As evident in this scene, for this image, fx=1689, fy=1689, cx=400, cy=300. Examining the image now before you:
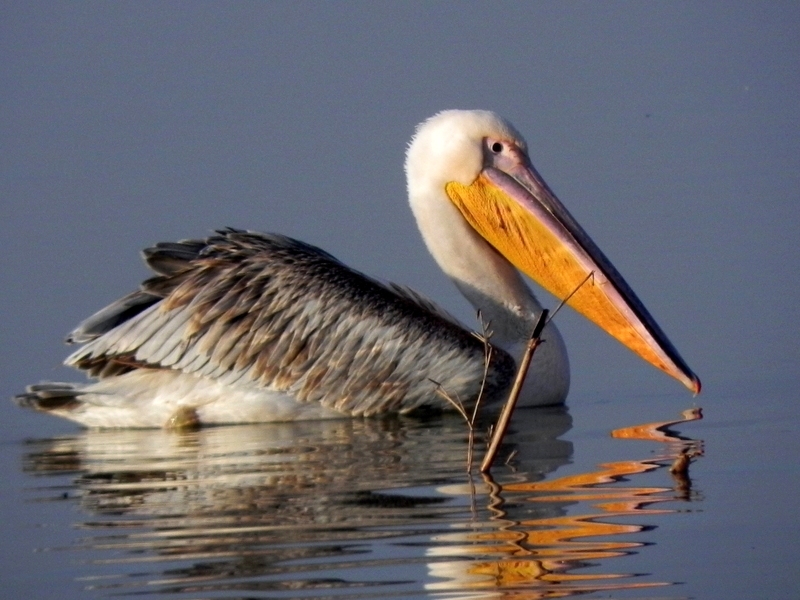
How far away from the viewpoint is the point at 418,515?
16.9 ft

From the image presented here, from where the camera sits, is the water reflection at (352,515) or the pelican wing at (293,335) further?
the pelican wing at (293,335)

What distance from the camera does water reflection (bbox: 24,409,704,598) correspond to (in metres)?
4.33

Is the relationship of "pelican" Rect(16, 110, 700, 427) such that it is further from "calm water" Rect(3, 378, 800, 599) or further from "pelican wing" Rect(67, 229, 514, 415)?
"calm water" Rect(3, 378, 800, 599)

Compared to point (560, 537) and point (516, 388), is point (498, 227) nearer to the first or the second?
→ point (516, 388)

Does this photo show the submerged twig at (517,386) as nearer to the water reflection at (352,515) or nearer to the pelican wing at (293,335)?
the water reflection at (352,515)

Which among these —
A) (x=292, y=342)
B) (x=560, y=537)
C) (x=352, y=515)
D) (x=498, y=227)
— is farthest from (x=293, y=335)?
(x=560, y=537)

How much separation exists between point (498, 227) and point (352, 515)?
401 cm

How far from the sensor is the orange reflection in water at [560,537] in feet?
13.7

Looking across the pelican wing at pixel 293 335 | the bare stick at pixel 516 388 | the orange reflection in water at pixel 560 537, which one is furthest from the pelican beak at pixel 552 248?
the bare stick at pixel 516 388

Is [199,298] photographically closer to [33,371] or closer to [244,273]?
[244,273]

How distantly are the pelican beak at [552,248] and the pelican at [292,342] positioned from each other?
0.01 m

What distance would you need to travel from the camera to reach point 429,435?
24.5ft

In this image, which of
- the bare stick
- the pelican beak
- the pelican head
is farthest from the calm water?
the pelican head

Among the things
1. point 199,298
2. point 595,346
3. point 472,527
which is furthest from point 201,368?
point 472,527
